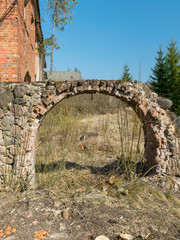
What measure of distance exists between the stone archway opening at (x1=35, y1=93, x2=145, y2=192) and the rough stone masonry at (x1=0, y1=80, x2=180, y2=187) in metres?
0.34

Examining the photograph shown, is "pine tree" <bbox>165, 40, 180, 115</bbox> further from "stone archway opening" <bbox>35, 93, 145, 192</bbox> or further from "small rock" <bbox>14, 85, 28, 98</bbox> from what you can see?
"small rock" <bbox>14, 85, 28, 98</bbox>

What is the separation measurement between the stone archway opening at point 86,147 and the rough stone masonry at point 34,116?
0.34 m

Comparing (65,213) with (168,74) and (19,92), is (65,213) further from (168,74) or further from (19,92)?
(168,74)

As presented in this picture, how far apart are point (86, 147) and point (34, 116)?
430 cm

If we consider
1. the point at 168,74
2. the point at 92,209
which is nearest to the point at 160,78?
the point at 168,74

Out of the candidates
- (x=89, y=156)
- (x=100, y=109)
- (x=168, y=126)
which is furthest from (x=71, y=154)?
(x=100, y=109)

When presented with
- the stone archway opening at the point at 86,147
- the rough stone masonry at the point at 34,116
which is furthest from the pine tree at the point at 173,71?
the rough stone masonry at the point at 34,116

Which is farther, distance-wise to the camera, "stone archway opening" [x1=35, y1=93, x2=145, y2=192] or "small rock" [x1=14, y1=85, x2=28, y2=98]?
"stone archway opening" [x1=35, y1=93, x2=145, y2=192]

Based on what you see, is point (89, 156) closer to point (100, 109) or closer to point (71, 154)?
point (71, 154)

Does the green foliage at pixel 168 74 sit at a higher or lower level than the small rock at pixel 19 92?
higher

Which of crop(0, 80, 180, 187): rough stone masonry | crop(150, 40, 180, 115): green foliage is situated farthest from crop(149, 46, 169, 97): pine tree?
→ crop(0, 80, 180, 187): rough stone masonry

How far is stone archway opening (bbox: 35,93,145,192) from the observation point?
459 centimetres

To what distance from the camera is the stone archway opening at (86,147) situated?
4594 millimetres

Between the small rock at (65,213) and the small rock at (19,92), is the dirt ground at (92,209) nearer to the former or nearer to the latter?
the small rock at (65,213)
